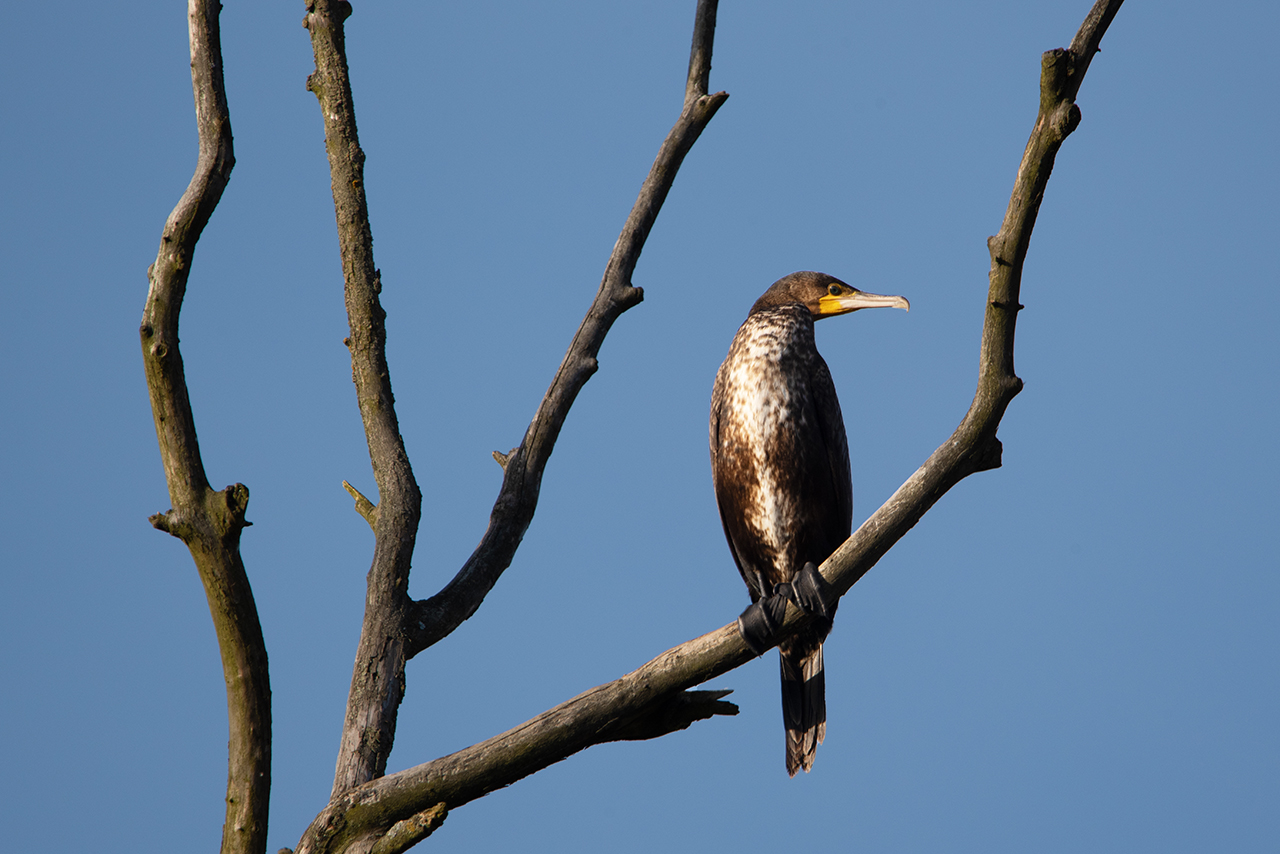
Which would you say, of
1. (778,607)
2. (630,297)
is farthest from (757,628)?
(630,297)

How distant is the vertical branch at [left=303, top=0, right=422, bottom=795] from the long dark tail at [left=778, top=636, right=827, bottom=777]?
64.3 inches

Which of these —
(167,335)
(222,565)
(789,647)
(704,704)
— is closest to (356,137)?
(167,335)

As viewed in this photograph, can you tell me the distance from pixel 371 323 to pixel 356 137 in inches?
27.0

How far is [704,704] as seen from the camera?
329cm

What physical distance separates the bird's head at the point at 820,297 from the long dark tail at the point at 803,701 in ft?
5.02

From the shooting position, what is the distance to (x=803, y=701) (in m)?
4.23

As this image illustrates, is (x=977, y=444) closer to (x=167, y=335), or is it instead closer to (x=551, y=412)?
(x=551, y=412)

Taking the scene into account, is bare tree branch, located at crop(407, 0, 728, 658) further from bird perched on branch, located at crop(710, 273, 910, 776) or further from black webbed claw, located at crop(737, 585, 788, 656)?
black webbed claw, located at crop(737, 585, 788, 656)

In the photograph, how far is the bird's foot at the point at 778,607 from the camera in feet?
10.2

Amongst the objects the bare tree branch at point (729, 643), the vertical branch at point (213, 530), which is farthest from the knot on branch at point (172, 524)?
the bare tree branch at point (729, 643)

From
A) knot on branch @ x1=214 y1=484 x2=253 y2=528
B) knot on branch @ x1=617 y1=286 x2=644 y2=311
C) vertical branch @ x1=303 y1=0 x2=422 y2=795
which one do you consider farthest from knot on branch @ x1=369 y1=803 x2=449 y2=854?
knot on branch @ x1=617 y1=286 x2=644 y2=311

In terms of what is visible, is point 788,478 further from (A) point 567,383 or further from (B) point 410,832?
(B) point 410,832

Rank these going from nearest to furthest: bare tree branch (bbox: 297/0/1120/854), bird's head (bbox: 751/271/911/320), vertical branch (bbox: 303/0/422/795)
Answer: bare tree branch (bbox: 297/0/1120/854) < vertical branch (bbox: 303/0/422/795) < bird's head (bbox: 751/271/911/320)

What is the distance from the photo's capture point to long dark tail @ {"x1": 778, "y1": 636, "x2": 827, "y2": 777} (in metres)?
4.20
